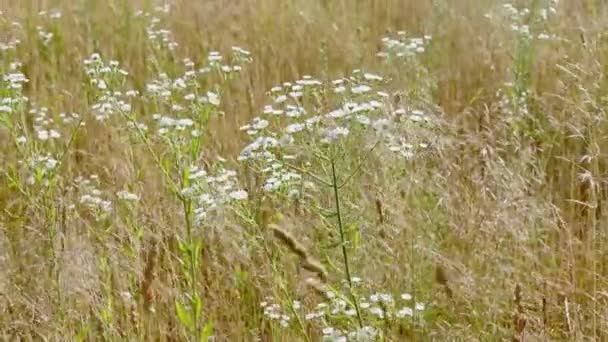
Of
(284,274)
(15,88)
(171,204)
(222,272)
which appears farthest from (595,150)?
(15,88)

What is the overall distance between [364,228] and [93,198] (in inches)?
34.6

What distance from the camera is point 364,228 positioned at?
2717 mm

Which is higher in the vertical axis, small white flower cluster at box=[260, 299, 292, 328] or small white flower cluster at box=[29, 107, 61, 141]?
small white flower cluster at box=[29, 107, 61, 141]

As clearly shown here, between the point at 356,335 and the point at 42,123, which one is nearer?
the point at 356,335

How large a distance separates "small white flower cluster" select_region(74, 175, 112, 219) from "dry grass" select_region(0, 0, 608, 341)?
56 millimetres

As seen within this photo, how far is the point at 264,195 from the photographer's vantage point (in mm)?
2961

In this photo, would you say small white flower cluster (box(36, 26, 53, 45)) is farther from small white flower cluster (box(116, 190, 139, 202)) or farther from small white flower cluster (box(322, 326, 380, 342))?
small white flower cluster (box(322, 326, 380, 342))

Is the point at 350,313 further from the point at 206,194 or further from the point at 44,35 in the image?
the point at 44,35

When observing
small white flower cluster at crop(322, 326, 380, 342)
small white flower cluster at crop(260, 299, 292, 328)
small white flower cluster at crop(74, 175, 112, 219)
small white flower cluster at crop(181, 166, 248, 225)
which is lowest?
small white flower cluster at crop(260, 299, 292, 328)

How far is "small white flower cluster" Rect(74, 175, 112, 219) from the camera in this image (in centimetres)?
287

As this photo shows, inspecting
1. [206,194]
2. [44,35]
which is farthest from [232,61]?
[44,35]

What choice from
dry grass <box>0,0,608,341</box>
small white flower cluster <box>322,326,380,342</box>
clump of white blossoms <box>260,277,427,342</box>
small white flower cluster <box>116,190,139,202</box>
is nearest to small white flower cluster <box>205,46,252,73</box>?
dry grass <box>0,0,608,341</box>

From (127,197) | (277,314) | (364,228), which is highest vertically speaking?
(127,197)

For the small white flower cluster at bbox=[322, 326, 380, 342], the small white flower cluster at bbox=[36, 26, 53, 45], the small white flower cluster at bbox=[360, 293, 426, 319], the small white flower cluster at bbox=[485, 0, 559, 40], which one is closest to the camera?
the small white flower cluster at bbox=[322, 326, 380, 342]
